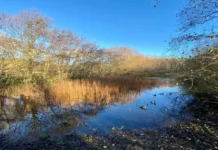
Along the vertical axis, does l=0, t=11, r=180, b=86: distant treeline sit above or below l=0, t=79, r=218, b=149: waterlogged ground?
above

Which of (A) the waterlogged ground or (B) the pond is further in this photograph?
(B) the pond

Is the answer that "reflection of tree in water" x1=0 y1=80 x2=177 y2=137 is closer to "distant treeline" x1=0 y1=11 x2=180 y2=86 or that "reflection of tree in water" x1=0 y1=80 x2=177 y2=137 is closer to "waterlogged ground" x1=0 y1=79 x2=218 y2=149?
"waterlogged ground" x1=0 y1=79 x2=218 y2=149

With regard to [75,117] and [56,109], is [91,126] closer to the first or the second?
[75,117]

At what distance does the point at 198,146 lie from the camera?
12.9 ft

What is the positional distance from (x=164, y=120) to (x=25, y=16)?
11.9 meters

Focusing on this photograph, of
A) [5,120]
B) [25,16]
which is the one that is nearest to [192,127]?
[5,120]

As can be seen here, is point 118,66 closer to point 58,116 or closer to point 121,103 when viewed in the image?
point 121,103

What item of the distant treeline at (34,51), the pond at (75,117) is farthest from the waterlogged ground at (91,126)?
the distant treeline at (34,51)

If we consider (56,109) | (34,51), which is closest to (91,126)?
(56,109)

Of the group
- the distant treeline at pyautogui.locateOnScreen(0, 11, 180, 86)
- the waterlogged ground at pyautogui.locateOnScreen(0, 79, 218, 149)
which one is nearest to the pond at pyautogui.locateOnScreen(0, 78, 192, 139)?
the waterlogged ground at pyautogui.locateOnScreen(0, 79, 218, 149)

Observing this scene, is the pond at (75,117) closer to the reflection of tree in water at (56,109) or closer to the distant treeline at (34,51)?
the reflection of tree in water at (56,109)

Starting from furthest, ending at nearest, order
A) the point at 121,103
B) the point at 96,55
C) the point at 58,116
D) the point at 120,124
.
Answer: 1. the point at 96,55
2. the point at 121,103
3. the point at 58,116
4. the point at 120,124

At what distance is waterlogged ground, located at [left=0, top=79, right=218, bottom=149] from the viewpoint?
430 cm

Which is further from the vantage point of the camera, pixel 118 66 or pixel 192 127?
pixel 118 66
